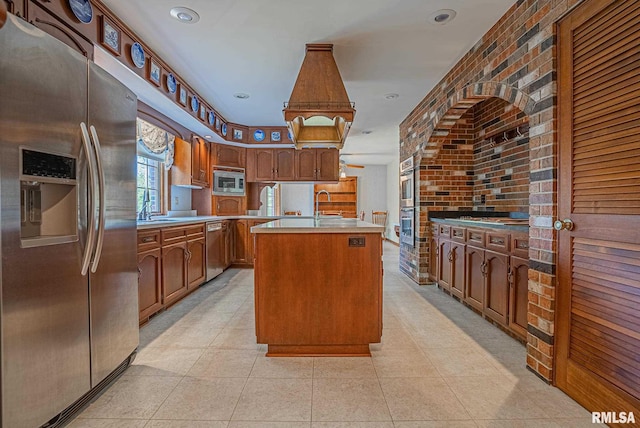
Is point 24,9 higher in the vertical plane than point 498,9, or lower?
lower

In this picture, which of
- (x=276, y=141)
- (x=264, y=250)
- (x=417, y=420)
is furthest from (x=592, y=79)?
(x=276, y=141)

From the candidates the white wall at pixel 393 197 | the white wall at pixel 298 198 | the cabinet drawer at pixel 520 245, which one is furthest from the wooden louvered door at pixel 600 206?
the white wall at pixel 298 198

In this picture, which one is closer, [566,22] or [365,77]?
[566,22]

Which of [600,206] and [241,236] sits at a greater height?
[600,206]

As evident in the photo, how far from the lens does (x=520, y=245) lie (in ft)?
7.46

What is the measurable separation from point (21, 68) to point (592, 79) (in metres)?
2.49

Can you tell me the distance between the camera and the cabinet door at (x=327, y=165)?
5625 millimetres

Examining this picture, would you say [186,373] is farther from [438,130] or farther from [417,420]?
[438,130]

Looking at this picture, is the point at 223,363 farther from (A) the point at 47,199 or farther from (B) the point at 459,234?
(B) the point at 459,234

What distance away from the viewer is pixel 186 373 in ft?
6.30

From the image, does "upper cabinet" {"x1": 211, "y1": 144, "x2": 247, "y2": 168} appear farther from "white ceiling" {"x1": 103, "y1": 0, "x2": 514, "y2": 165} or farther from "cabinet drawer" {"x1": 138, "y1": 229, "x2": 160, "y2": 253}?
"cabinet drawer" {"x1": 138, "y1": 229, "x2": 160, "y2": 253}

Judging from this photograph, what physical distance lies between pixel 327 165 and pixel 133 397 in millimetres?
4524

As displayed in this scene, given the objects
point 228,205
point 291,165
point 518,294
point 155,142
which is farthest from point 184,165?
point 518,294

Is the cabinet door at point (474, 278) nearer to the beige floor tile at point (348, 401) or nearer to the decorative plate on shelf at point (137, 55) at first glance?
the beige floor tile at point (348, 401)
